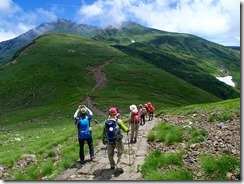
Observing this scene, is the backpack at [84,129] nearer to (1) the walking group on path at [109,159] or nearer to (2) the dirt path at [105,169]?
(1) the walking group on path at [109,159]

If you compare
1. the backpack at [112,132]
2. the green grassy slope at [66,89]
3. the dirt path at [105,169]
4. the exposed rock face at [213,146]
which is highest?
the green grassy slope at [66,89]

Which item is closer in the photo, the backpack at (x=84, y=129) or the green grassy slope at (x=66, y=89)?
the backpack at (x=84, y=129)

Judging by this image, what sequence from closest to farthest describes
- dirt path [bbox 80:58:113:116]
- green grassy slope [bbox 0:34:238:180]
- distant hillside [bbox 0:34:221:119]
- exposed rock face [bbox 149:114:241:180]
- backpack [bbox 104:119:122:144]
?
exposed rock face [bbox 149:114:241:180]
backpack [bbox 104:119:122:144]
green grassy slope [bbox 0:34:238:180]
dirt path [bbox 80:58:113:116]
distant hillside [bbox 0:34:221:119]

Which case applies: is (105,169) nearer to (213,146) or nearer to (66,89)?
(213,146)

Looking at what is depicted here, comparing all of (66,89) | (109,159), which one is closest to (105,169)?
(109,159)

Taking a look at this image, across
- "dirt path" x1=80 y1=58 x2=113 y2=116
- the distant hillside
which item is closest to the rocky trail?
"dirt path" x1=80 y1=58 x2=113 y2=116

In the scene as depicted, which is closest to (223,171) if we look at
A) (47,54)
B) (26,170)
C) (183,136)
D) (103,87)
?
(183,136)

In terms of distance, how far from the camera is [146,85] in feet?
464

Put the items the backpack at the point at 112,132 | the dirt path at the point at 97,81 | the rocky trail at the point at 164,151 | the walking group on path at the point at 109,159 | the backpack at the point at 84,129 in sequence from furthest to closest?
the dirt path at the point at 97,81, the backpack at the point at 84,129, the backpack at the point at 112,132, the walking group on path at the point at 109,159, the rocky trail at the point at 164,151

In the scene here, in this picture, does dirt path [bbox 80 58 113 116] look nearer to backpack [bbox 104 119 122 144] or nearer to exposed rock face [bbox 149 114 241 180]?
exposed rock face [bbox 149 114 241 180]

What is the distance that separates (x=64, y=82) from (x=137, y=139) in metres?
117

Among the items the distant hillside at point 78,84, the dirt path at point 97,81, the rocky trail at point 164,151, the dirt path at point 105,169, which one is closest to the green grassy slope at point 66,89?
the distant hillside at point 78,84

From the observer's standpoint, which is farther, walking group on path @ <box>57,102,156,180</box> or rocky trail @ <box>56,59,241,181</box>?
walking group on path @ <box>57,102,156,180</box>

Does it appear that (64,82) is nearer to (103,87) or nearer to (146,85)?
(103,87)
